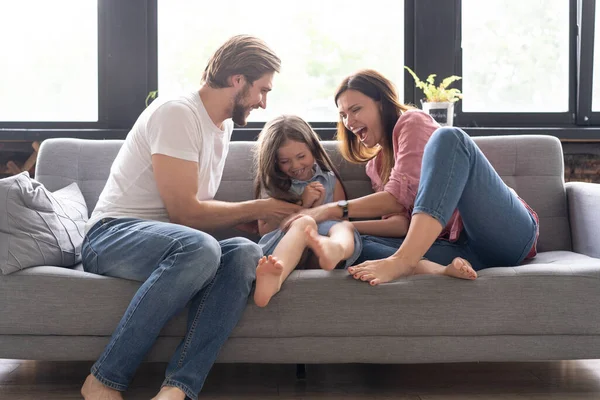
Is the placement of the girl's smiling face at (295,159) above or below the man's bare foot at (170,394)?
above

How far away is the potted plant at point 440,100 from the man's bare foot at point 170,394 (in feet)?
6.79

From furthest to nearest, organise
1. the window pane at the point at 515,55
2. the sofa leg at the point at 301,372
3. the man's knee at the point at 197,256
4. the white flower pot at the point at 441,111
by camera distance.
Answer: the window pane at the point at 515,55 < the white flower pot at the point at 441,111 < the sofa leg at the point at 301,372 < the man's knee at the point at 197,256

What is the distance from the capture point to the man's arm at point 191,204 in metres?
2.14

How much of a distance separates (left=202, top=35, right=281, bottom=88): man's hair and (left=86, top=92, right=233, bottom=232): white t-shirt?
100 mm

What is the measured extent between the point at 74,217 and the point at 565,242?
184 centimetres

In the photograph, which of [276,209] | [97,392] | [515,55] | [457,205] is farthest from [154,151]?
[515,55]

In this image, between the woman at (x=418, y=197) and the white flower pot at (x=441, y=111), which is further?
the white flower pot at (x=441, y=111)

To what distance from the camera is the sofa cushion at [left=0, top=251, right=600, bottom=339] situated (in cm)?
196

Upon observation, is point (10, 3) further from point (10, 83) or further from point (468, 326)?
point (468, 326)

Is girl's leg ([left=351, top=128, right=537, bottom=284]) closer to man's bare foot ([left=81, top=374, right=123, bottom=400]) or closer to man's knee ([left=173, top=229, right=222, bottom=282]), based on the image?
man's knee ([left=173, top=229, right=222, bottom=282])

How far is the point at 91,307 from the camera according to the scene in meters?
1.97

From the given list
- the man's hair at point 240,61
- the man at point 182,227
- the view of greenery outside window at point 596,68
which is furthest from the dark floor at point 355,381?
the view of greenery outside window at point 596,68

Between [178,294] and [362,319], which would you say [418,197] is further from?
[178,294]

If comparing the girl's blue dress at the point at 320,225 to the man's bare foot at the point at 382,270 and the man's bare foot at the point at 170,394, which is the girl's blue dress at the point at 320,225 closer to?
the man's bare foot at the point at 382,270
